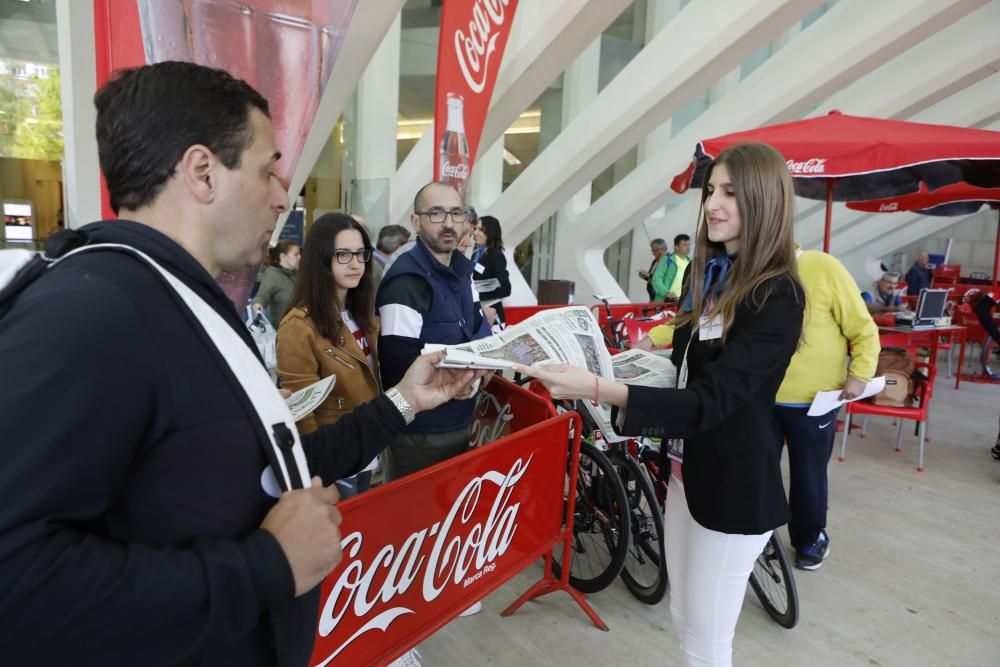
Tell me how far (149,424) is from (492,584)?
1.85m

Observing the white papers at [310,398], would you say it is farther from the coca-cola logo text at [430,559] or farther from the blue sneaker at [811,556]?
the blue sneaker at [811,556]

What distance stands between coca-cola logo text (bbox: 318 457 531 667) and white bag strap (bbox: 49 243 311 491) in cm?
86

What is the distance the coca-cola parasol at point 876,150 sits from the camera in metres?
4.06

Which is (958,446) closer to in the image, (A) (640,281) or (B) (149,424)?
(B) (149,424)

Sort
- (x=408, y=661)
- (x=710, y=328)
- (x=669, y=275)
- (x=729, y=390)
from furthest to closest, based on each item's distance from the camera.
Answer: (x=669, y=275), (x=408, y=661), (x=710, y=328), (x=729, y=390)

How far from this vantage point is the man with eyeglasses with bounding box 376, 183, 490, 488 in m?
2.53

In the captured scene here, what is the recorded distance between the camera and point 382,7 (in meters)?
5.41

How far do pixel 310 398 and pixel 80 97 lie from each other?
10.7ft

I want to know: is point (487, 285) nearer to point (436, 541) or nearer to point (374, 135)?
point (436, 541)

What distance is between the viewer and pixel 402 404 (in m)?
1.53

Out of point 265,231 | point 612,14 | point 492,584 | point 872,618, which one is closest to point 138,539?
point 265,231

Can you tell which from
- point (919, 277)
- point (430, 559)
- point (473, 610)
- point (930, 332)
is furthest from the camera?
point (919, 277)


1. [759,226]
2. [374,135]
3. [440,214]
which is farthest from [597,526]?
[374,135]

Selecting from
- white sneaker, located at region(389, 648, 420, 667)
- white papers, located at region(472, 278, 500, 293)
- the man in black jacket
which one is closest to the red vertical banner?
the man in black jacket
